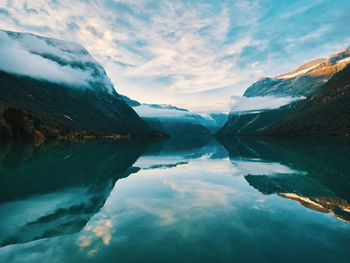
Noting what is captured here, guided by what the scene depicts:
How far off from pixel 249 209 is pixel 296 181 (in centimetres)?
1239

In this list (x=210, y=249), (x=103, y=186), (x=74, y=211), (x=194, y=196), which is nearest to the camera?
(x=210, y=249)

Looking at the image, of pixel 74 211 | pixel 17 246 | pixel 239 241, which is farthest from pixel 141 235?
pixel 74 211

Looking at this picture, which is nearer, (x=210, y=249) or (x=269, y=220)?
(x=210, y=249)

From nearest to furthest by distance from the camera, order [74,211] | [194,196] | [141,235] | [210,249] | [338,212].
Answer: [210,249], [141,235], [338,212], [74,211], [194,196]

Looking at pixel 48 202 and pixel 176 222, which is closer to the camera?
pixel 176 222

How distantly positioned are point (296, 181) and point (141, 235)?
67.0 feet

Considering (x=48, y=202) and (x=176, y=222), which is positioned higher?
(x=48, y=202)

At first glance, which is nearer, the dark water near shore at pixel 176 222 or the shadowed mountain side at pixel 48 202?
the dark water near shore at pixel 176 222

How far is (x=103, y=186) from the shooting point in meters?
22.6

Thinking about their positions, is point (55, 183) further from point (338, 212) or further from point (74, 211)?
point (338, 212)

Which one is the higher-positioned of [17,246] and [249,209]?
[17,246]

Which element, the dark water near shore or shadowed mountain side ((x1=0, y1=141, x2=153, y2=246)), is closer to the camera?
the dark water near shore

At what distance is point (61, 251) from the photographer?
30.6 feet

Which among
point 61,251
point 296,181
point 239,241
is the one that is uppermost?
point 61,251
